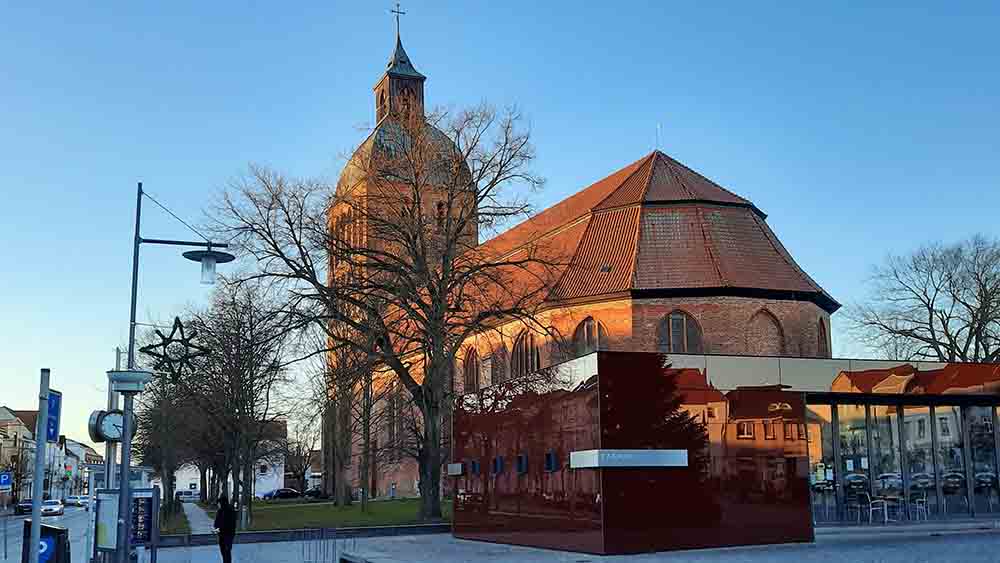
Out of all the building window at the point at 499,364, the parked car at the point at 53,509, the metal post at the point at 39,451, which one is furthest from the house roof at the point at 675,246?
the parked car at the point at 53,509

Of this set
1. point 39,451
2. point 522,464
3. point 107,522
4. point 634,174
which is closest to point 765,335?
point 634,174

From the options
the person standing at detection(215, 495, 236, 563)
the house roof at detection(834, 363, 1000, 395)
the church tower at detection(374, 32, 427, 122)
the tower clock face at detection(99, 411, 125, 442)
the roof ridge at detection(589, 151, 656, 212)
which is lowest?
the person standing at detection(215, 495, 236, 563)

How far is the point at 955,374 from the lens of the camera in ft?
85.5

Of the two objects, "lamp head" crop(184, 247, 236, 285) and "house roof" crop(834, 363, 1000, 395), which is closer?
"lamp head" crop(184, 247, 236, 285)

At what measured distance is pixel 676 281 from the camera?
3806cm

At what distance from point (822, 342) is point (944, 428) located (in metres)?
13.4

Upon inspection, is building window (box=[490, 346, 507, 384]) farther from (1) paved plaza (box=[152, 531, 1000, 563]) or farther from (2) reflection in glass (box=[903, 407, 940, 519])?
(2) reflection in glass (box=[903, 407, 940, 519])

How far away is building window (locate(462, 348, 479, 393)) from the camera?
5141 centimetres

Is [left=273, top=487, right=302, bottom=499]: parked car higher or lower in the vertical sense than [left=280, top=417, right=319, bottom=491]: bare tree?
lower

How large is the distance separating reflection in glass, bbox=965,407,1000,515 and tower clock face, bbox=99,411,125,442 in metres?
21.7

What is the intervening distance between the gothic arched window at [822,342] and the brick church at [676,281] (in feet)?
0.17

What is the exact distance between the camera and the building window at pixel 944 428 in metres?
27.0

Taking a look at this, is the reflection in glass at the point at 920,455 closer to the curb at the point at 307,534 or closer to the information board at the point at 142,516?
the curb at the point at 307,534

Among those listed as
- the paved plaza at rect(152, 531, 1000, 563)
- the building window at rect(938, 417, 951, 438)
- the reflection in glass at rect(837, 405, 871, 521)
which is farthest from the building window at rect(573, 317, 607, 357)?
the building window at rect(938, 417, 951, 438)
